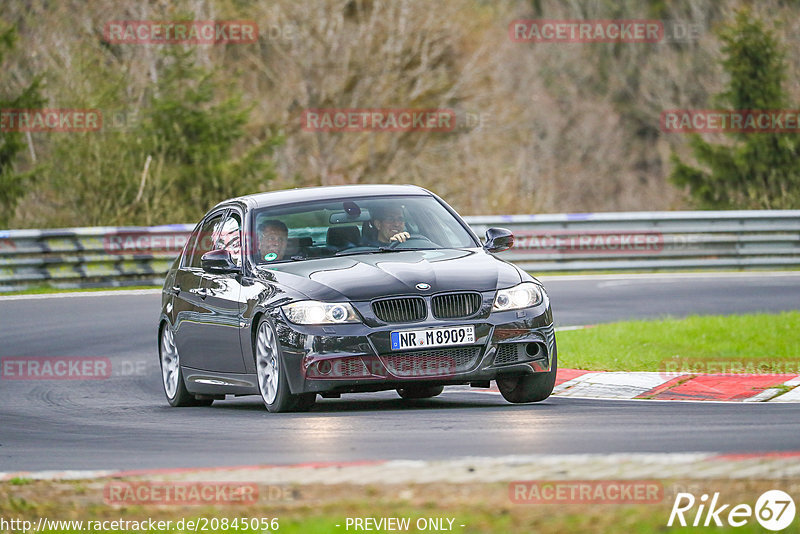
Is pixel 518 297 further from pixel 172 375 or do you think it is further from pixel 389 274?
pixel 172 375

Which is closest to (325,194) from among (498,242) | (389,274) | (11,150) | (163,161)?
(498,242)

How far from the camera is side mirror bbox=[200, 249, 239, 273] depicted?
36.9 ft

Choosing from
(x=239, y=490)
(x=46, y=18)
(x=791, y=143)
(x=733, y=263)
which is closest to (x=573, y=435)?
(x=239, y=490)

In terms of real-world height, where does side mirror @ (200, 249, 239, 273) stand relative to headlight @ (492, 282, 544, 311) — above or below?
above

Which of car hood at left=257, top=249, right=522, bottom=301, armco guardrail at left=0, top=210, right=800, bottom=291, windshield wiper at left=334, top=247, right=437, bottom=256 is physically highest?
windshield wiper at left=334, top=247, right=437, bottom=256

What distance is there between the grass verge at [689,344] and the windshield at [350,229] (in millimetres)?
2278

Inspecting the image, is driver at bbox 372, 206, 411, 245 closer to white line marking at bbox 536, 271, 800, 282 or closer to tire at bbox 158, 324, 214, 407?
tire at bbox 158, 324, 214, 407

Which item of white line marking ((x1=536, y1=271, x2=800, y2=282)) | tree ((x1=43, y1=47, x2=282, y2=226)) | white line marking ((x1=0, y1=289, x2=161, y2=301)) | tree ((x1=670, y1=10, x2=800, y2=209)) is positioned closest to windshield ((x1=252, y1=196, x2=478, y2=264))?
white line marking ((x1=0, y1=289, x2=161, y2=301))

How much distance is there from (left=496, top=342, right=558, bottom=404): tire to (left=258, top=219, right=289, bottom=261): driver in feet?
6.11

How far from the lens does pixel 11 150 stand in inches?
1143

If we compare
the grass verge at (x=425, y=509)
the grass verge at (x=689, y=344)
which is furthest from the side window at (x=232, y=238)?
the grass verge at (x=425, y=509)

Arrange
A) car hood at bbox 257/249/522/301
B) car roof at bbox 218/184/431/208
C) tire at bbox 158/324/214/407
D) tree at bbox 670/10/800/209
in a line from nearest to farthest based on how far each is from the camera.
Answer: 1. car hood at bbox 257/249/522/301
2. car roof at bbox 218/184/431/208
3. tire at bbox 158/324/214/407
4. tree at bbox 670/10/800/209

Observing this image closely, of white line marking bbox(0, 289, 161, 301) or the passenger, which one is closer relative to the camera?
the passenger

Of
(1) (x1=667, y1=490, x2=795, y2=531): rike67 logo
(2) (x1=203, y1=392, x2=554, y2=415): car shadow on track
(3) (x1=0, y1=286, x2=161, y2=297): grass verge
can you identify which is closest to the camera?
(1) (x1=667, y1=490, x2=795, y2=531): rike67 logo
